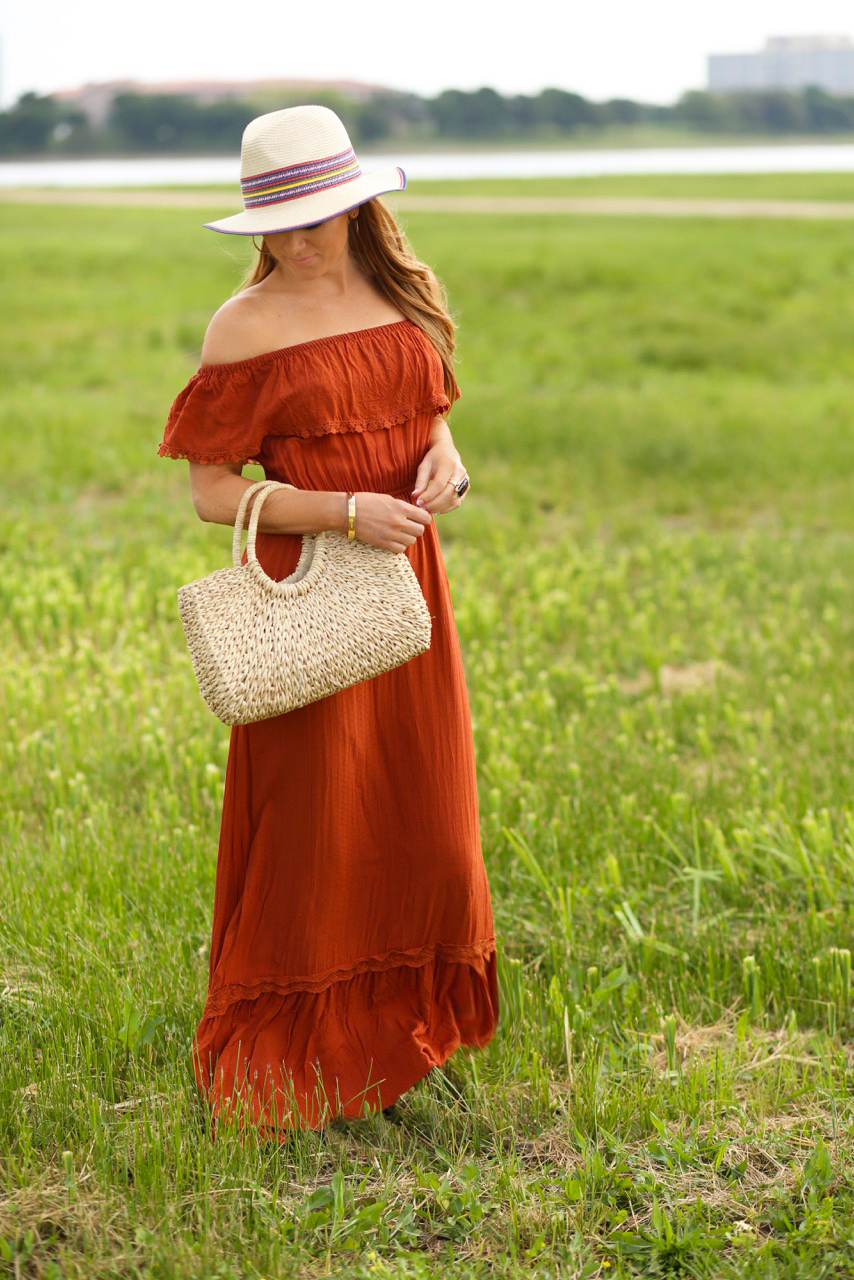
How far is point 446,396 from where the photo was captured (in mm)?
3271

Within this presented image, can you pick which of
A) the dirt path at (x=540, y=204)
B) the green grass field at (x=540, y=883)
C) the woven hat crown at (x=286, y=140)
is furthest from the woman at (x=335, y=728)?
the dirt path at (x=540, y=204)

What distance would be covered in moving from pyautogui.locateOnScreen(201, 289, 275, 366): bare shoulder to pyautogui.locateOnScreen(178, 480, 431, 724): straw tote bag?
0.29 m

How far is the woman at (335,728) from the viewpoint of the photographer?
295 centimetres

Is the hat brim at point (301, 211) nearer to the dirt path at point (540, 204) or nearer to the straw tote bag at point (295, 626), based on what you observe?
the straw tote bag at point (295, 626)

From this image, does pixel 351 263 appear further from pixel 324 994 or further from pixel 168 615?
pixel 168 615

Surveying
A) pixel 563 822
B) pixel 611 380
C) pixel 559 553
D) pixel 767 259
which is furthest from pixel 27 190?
pixel 563 822

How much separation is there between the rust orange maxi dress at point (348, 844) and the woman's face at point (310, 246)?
0.17 meters

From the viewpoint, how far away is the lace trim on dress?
3225 millimetres

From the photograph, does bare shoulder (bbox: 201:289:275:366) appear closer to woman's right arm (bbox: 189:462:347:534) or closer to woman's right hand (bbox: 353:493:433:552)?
woman's right arm (bbox: 189:462:347:534)

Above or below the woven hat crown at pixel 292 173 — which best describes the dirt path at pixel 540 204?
above

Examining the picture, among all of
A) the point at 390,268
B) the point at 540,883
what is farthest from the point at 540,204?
the point at 390,268

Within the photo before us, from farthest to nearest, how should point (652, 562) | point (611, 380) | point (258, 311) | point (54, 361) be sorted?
point (54, 361) < point (611, 380) < point (652, 562) < point (258, 311)

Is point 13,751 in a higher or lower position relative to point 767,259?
lower

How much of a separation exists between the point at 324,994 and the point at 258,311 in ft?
5.32
